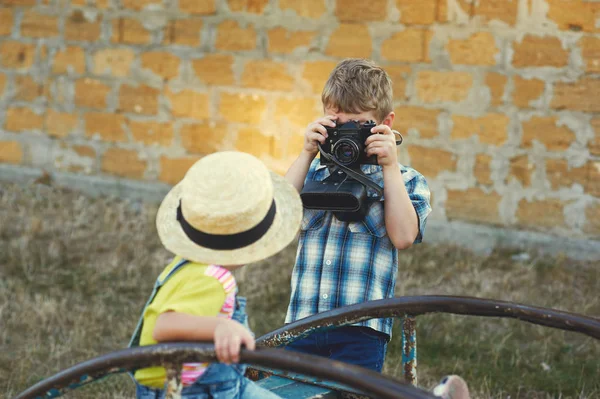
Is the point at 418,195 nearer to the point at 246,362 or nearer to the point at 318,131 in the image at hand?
the point at 318,131

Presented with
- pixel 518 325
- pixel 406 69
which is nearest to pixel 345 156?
pixel 518 325

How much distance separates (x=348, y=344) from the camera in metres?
2.75

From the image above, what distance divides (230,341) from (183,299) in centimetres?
20

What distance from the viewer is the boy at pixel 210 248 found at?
6.42 ft

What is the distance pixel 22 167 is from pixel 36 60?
90 centimetres

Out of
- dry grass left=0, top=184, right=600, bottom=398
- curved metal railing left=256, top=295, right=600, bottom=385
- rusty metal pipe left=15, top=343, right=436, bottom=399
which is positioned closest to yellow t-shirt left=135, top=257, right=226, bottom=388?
rusty metal pipe left=15, top=343, right=436, bottom=399

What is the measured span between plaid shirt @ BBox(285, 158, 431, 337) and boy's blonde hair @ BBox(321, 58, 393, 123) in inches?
9.3

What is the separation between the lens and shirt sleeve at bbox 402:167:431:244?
276cm

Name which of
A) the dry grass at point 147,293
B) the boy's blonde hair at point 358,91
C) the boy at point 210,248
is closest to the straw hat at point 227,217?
the boy at point 210,248

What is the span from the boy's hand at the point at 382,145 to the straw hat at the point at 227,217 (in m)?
0.61

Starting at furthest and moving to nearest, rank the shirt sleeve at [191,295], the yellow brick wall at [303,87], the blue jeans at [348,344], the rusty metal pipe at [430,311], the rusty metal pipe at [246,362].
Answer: the yellow brick wall at [303,87], the blue jeans at [348,344], the rusty metal pipe at [430,311], the shirt sleeve at [191,295], the rusty metal pipe at [246,362]

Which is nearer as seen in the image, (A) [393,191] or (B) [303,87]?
(A) [393,191]

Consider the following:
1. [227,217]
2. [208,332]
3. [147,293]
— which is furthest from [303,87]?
[208,332]

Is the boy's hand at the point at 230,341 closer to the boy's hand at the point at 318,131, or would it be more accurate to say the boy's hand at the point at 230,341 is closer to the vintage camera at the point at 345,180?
the vintage camera at the point at 345,180
